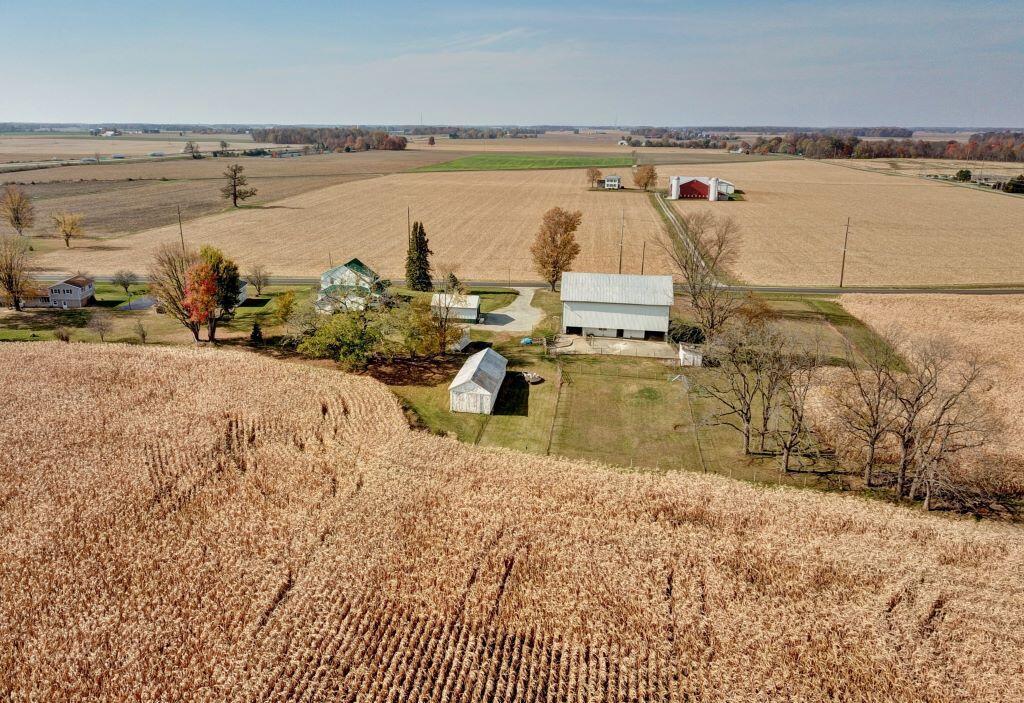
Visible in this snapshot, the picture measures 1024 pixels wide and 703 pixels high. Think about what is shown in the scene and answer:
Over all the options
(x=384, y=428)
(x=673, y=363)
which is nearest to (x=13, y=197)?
(x=384, y=428)

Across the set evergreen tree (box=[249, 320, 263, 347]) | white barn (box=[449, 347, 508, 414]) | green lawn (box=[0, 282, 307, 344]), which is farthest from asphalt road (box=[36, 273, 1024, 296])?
white barn (box=[449, 347, 508, 414])

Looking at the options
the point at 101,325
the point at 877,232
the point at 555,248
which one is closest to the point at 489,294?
the point at 555,248

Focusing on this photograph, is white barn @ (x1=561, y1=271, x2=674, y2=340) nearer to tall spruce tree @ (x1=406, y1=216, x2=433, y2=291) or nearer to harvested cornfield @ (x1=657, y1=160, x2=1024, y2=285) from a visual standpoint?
tall spruce tree @ (x1=406, y1=216, x2=433, y2=291)

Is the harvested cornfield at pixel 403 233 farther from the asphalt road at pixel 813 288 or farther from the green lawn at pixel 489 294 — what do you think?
the green lawn at pixel 489 294

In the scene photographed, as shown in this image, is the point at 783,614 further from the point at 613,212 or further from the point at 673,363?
the point at 613,212

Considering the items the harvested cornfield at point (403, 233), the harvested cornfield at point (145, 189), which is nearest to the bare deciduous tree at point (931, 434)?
the harvested cornfield at point (403, 233)
